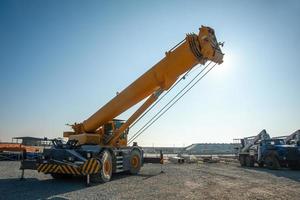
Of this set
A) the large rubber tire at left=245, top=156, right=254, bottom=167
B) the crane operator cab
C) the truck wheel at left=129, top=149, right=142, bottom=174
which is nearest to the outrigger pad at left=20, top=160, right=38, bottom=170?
the crane operator cab

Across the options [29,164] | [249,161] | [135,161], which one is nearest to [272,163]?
[249,161]

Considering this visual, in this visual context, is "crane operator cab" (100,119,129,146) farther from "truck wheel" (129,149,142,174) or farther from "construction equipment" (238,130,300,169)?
"construction equipment" (238,130,300,169)

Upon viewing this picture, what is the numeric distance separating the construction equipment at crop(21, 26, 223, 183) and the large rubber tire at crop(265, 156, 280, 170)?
1034 cm

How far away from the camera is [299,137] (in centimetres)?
2100

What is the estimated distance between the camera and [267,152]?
2078 centimetres

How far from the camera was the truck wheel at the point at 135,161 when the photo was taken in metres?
15.5

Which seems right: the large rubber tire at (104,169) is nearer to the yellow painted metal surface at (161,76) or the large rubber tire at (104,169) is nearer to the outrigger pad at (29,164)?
the yellow painted metal surface at (161,76)

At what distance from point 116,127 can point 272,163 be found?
12032mm

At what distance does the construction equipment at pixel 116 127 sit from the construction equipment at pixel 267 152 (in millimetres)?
10434

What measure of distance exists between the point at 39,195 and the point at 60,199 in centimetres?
→ 99

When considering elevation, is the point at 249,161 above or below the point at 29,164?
below

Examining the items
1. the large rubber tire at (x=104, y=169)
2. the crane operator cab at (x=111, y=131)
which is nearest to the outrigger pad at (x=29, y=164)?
the large rubber tire at (x=104, y=169)

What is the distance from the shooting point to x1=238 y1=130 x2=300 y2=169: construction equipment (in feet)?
64.3

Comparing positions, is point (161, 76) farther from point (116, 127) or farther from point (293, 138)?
point (293, 138)
